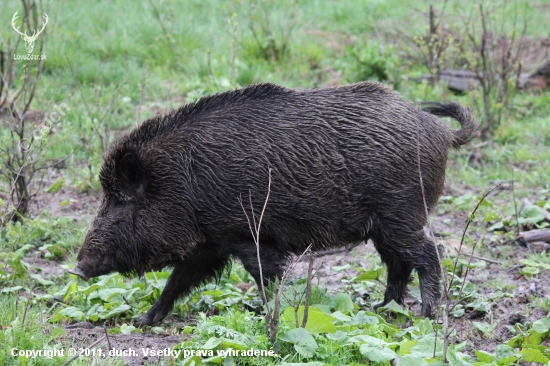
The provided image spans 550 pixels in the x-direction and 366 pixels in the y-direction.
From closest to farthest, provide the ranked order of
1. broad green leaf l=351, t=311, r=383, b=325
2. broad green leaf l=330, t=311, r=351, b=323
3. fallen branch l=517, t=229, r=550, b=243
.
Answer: broad green leaf l=330, t=311, r=351, b=323 < broad green leaf l=351, t=311, r=383, b=325 < fallen branch l=517, t=229, r=550, b=243

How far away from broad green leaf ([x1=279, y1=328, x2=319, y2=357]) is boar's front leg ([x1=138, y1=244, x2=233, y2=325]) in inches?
52.5

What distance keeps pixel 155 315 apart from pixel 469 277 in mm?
2287

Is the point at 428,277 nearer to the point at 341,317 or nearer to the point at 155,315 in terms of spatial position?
the point at 341,317

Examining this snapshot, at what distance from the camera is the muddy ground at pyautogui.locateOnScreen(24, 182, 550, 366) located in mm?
4397

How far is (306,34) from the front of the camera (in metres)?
10.8

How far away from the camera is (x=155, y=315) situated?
5105 mm

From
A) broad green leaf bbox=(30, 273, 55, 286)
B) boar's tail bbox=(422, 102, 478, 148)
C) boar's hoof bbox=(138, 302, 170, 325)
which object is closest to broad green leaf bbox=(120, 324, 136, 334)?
boar's hoof bbox=(138, 302, 170, 325)

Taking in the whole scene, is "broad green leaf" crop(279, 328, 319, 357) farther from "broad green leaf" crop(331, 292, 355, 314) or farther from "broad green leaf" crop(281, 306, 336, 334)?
"broad green leaf" crop(331, 292, 355, 314)

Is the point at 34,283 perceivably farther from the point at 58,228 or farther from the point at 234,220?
the point at 234,220

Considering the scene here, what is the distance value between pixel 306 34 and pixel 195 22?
1540 millimetres

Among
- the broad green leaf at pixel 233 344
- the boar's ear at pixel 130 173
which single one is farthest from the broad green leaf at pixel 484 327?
the boar's ear at pixel 130 173

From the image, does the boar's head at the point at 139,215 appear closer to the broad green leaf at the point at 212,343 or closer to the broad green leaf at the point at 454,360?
the broad green leaf at the point at 212,343

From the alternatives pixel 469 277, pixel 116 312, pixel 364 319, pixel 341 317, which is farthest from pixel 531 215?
pixel 116 312

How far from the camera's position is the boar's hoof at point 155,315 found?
5.07m
